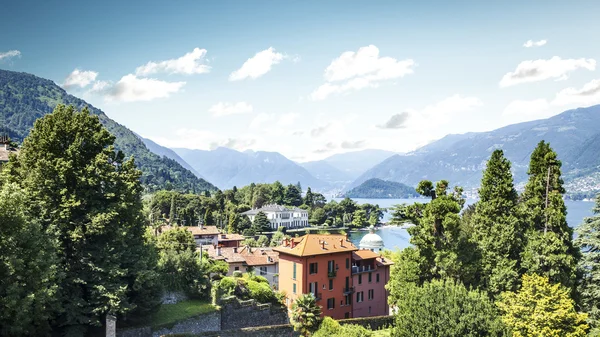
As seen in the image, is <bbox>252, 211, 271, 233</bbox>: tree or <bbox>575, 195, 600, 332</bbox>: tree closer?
<bbox>575, 195, 600, 332</bbox>: tree

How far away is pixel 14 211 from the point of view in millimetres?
19094

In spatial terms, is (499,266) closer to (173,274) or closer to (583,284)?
(583,284)

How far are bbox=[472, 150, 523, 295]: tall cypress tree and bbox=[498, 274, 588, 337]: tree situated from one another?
2354 mm

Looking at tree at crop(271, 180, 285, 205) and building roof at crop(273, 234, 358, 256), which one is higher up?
building roof at crop(273, 234, 358, 256)

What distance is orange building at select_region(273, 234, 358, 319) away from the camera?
37062 millimetres

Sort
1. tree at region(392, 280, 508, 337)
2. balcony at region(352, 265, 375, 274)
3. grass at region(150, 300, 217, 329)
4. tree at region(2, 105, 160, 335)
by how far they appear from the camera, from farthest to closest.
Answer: balcony at region(352, 265, 375, 274), grass at region(150, 300, 217, 329), tree at region(2, 105, 160, 335), tree at region(392, 280, 508, 337)

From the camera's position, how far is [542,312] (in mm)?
24141

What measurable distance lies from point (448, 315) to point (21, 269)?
1958 cm

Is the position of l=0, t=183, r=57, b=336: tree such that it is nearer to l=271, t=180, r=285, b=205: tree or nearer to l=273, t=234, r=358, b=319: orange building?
l=273, t=234, r=358, b=319: orange building

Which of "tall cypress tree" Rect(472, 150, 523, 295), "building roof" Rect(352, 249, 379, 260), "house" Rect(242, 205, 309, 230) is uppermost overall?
"tall cypress tree" Rect(472, 150, 523, 295)

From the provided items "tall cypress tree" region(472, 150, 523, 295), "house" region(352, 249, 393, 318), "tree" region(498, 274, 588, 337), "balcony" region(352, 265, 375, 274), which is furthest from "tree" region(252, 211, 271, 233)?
"tree" region(498, 274, 588, 337)

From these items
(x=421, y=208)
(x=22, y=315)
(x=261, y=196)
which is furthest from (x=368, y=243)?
(x=261, y=196)

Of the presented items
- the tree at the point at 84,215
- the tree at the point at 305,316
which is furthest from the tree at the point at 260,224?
the tree at the point at 84,215

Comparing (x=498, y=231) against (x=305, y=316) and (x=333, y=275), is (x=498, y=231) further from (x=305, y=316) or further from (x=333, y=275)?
(x=333, y=275)
